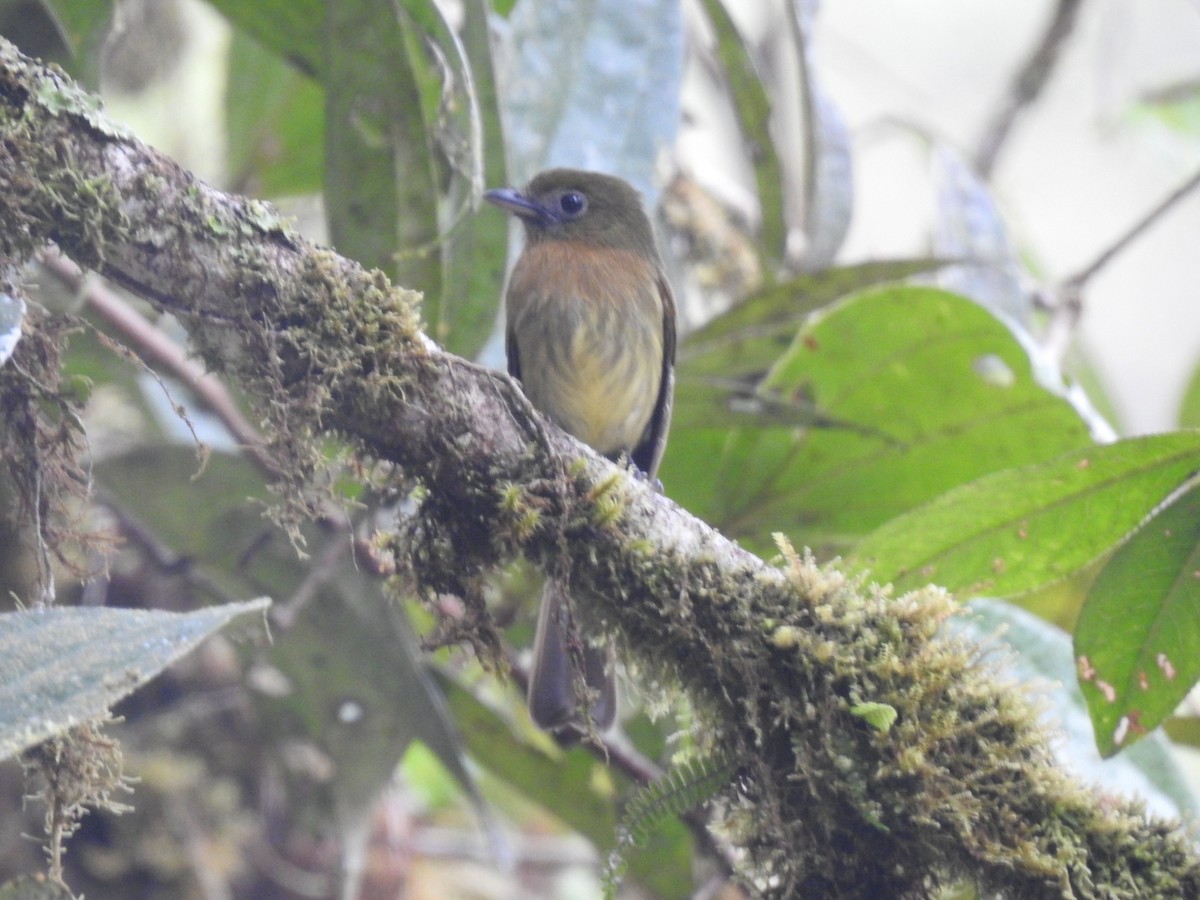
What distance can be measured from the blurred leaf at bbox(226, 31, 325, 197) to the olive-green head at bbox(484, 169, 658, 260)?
743 millimetres

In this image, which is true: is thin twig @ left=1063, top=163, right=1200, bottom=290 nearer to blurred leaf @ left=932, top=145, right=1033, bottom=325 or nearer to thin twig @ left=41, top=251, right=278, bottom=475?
blurred leaf @ left=932, top=145, right=1033, bottom=325

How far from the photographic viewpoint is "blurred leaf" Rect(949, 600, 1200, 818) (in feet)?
8.22

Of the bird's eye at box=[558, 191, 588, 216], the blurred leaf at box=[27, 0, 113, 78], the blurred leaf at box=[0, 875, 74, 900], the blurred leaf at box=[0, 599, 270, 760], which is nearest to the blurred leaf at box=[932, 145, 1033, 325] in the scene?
the bird's eye at box=[558, 191, 588, 216]

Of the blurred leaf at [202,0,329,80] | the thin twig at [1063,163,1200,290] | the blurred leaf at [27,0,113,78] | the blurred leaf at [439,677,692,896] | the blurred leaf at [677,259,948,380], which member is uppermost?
the thin twig at [1063,163,1200,290]

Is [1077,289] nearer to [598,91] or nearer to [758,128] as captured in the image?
[758,128]

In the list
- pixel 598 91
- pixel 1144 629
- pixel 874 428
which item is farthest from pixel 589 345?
pixel 1144 629

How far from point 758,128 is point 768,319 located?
658 millimetres

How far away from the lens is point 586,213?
11.6ft

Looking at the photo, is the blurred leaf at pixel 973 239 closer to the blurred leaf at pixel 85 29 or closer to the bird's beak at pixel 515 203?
the bird's beak at pixel 515 203

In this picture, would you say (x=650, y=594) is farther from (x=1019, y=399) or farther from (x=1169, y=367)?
(x=1169, y=367)

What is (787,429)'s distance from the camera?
3.03 meters

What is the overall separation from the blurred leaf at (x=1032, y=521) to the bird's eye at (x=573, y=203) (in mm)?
1666

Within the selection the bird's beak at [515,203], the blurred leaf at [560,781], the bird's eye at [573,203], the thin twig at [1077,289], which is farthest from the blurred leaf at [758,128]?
the blurred leaf at [560,781]

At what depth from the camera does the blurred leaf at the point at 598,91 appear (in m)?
3.17
